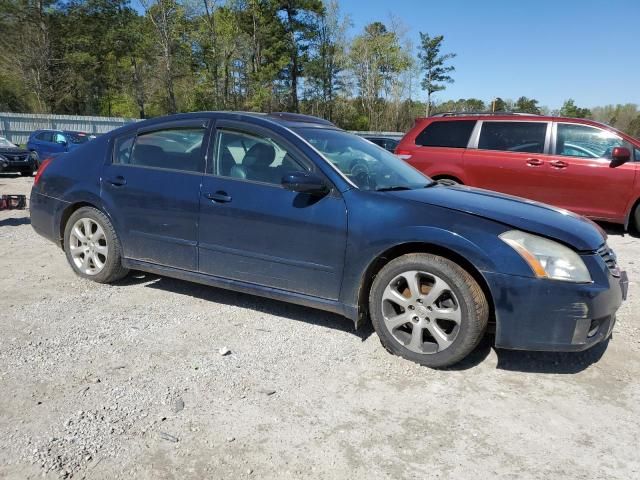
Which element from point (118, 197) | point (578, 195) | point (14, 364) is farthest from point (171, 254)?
point (578, 195)

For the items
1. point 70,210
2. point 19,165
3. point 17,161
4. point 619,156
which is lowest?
point 19,165

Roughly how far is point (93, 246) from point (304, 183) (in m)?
2.35

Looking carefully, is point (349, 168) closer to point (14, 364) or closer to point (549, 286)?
point (549, 286)

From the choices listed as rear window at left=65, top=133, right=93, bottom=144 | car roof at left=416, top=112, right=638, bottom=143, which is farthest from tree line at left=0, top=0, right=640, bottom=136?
car roof at left=416, top=112, right=638, bottom=143

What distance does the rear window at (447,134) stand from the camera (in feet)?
26.3

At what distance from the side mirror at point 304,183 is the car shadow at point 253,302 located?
1091 millimetres

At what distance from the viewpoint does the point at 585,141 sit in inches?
293

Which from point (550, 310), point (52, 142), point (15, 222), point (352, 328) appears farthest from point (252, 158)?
point (52, 142)

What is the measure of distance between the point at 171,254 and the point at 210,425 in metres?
1.88

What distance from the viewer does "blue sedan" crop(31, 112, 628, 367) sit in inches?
117

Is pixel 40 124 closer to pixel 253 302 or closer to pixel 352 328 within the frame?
pixel 253 302

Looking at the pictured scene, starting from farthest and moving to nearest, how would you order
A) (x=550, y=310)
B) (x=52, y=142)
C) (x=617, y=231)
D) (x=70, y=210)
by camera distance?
(x=52, y=142), (x=617, y=231), (x=70, y=210), (x=550, y=310)

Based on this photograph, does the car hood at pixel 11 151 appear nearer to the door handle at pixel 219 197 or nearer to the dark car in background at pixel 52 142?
the dark car in background at pixel 52 142

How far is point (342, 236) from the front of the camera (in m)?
3.36
